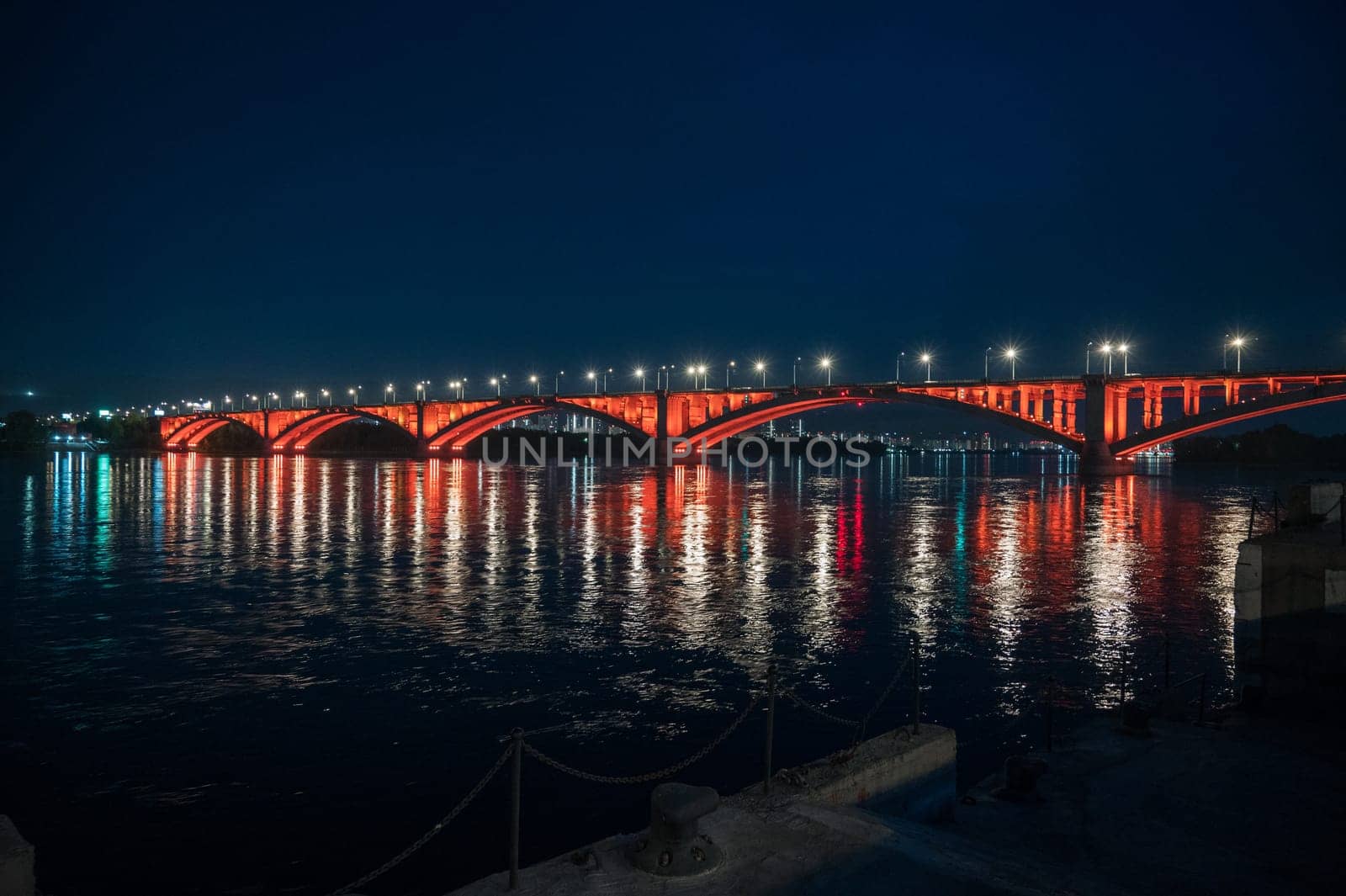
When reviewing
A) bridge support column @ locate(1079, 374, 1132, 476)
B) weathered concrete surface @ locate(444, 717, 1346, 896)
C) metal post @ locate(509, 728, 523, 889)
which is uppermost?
bridge support column @ locate(1079, 374, 1132, 476)

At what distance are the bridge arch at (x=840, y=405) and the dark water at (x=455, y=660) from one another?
173 ft

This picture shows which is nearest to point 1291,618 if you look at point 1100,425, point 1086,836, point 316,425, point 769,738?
point 1086,836

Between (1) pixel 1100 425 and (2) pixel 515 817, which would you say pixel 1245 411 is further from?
(2) pixel 515 817

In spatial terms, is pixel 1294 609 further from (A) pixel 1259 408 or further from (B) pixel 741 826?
(A) pixel 1259 408

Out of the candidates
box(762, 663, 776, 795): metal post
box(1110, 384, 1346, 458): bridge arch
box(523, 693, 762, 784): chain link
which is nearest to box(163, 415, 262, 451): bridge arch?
box(1110, 384, 1346, 458): bridge arch

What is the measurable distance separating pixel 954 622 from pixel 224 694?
44.9 feet

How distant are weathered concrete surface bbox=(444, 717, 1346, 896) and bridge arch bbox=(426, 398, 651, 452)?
99.2 m

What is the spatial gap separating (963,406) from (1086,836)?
85464 mm

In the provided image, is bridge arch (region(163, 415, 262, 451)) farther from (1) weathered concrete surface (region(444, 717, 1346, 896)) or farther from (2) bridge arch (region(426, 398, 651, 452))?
(1) weathered concrete surface (region(444, 717, 1346, 896))

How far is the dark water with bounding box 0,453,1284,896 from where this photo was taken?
8.76 metres

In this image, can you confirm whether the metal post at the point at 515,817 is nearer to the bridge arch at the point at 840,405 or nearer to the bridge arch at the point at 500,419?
the bridge arch at the point at 840,405

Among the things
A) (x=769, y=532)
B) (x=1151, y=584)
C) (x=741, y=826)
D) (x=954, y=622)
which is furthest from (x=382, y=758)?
(x=769, y=532)

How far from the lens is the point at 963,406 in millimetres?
89312

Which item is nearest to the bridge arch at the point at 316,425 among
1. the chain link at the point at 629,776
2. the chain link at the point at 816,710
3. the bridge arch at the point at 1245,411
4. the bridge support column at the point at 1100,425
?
the bridge support column at the point at 1100,425
